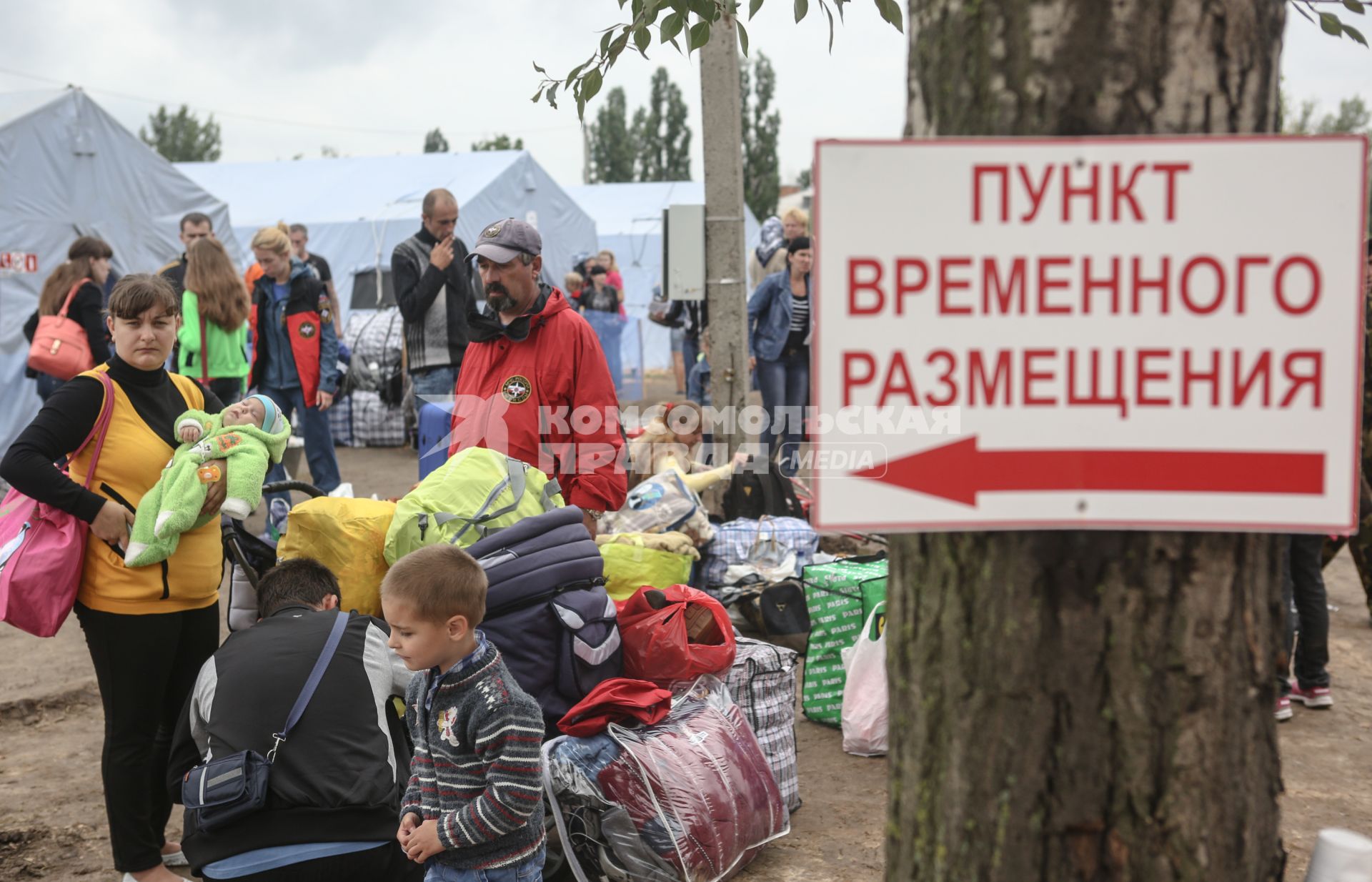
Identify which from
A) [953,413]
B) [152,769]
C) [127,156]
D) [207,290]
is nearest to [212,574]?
[152,769]

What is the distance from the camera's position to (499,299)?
15.3ft

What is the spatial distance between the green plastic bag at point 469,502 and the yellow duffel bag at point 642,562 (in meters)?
0.98

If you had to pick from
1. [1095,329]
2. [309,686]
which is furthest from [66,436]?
[1095,329]

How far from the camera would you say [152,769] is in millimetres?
3801

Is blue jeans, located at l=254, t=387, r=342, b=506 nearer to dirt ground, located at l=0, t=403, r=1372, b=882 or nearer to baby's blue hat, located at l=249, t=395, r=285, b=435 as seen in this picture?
dirt ground, located at l=0, t=403, r=1372, b=882

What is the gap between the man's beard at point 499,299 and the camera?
4.63 metres

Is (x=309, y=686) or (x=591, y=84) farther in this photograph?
(x=591, y=84)

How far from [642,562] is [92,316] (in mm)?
4334

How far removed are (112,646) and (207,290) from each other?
12.2ft

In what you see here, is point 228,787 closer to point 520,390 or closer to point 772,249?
point 520,390

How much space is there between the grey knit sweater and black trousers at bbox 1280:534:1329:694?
396 centimetres

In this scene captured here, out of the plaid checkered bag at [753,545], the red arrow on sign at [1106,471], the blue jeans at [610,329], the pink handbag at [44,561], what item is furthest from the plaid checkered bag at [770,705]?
the blue jeans at [610,329]

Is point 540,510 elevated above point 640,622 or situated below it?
above

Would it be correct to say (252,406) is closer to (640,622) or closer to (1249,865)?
(640,622)
